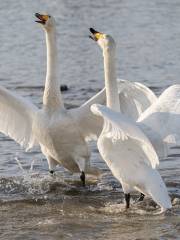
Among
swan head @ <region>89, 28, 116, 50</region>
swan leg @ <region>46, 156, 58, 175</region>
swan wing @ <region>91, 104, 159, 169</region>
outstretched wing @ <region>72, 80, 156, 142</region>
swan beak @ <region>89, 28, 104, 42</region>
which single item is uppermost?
swan beak @ <region>89, 28, 104, 42</region>

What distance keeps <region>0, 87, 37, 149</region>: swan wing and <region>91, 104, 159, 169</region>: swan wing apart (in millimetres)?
2193

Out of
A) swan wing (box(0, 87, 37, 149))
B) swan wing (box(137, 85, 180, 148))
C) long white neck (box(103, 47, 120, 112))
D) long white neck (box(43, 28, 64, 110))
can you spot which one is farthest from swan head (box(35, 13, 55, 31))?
swan wing (box(137, 85, 180, 148))

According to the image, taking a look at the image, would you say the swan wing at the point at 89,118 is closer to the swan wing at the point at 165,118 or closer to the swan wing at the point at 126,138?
the swan wing at the point at 165,118

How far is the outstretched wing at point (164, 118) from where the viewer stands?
9242 millimetres

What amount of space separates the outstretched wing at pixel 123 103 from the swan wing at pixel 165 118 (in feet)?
1.88

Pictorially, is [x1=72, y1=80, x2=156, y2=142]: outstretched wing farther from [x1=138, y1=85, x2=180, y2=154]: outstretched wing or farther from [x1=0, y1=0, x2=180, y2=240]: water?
[x1=0, y1=0, x2=180, y2=240]: water

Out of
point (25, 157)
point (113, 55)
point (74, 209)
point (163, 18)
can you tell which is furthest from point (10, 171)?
point (163, 18)

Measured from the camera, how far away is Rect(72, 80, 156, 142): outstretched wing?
10734 mm

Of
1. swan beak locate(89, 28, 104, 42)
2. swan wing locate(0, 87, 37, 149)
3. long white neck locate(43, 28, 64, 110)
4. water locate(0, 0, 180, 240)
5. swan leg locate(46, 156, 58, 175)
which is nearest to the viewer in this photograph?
water locate(0, 0, 180, 240)

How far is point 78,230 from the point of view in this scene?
8.98m

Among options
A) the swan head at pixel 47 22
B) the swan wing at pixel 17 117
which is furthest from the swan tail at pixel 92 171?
the swan head at pixel 47 22

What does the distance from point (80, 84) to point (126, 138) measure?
9.75 meters

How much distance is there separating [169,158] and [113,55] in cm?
280

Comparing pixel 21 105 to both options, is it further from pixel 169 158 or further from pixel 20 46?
pixel 20 46
